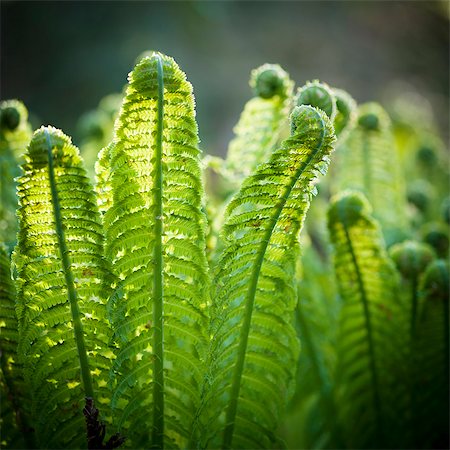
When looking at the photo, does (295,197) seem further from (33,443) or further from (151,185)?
(33,443)

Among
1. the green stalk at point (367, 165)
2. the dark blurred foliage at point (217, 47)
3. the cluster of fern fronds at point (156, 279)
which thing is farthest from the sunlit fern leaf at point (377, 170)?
the dark blurred foliage at point (217, 47)

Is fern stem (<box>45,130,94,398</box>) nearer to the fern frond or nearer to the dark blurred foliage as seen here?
the fern frond

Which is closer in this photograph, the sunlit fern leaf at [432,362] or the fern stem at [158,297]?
the fern stem at [158,297]

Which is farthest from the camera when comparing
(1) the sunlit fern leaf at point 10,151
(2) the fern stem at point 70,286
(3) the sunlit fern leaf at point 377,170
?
(3) the sunlit fern leaf at point 377,170

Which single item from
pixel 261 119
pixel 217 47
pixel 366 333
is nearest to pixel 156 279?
pixel 261 119

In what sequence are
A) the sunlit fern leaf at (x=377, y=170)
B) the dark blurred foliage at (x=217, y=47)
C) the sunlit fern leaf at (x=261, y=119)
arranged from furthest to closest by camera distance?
the dark blurred foliage at (x=217, y=47) → the sunlit fern leaf at (x=377, y=170) → the sunlit fern leaf at (x=261, y=119)

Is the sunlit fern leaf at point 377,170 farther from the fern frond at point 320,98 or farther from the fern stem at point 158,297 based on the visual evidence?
the fern stem at point 158,297

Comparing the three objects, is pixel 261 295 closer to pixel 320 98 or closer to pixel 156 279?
pixel 156 279
